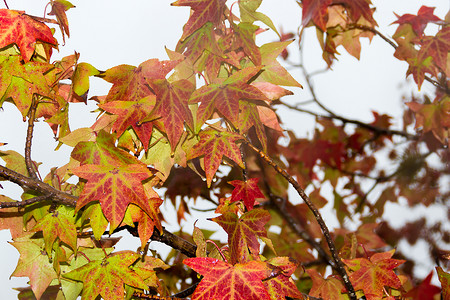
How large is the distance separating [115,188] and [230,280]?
0.67 feet

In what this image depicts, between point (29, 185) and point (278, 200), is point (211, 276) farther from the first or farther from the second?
point (278, 200)

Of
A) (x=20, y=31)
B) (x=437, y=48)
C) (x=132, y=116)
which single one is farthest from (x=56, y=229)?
(x=437, y=48)

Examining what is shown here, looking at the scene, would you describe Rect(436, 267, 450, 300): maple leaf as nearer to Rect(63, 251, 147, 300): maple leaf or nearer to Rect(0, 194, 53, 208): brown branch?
Rect(63, 251, 147, 300): maple leaf

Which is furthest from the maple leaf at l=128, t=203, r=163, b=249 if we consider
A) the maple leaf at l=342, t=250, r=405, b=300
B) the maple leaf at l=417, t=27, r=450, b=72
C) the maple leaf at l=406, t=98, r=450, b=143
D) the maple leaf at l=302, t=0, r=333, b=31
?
the maple leaf at l=406, t=98, r=450, b=143

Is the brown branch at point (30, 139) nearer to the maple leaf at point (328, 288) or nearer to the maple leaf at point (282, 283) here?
the maple leaf at point (282, 283)

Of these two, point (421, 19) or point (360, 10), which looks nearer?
point (360, 10)

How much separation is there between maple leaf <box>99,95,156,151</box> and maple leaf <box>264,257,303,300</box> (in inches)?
10.3

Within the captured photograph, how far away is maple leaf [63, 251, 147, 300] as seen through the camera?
1.87 ft

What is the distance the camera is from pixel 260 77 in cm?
65

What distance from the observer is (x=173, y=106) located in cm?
55

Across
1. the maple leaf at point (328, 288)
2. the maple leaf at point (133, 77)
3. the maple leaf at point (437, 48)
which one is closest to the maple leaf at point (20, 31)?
the maple leaf at point (133, 77)

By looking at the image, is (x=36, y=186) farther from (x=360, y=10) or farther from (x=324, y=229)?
(x=360, y=10)

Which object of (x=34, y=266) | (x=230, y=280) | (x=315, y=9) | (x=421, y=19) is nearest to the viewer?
(x=230, y=280)

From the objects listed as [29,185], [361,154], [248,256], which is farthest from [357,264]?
[361,154]
